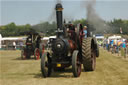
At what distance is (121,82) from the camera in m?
6.70

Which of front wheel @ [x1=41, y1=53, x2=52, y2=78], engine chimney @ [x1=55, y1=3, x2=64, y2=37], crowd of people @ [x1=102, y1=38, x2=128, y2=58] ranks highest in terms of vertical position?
engine chimney @ [x1=55, y1=3, x2=64, y2=37]

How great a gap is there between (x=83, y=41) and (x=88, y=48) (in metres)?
0.55

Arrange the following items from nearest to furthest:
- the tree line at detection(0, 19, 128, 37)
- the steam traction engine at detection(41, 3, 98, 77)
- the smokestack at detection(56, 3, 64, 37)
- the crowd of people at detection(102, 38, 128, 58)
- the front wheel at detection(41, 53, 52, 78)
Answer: the front wheel at detection(41, 53, 52, 78) → the steam traction engine at detection(41, 3, 98, 77) → the smokestack at detection(56, 3, 64, 37) → the tree line at detection(0, 19, 128, 37) → the crowd of people at detection(102, 38, 128, 58)

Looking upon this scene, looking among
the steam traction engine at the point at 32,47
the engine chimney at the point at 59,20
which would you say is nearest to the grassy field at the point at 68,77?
the engine chimney at the point at 59,20

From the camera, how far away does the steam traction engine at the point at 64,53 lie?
7961 millimetres

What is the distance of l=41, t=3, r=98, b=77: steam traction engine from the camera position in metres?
7.96

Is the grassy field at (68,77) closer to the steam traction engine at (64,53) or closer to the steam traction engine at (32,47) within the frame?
the steam traction engine at (64,53)

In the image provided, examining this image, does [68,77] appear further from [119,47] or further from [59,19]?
[119,47]

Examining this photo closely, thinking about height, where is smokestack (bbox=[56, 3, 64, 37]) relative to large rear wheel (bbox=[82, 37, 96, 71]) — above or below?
above

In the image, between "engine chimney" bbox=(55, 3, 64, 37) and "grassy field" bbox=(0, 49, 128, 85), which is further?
"engine chimney" bbox=(55, 3, 64, 37)

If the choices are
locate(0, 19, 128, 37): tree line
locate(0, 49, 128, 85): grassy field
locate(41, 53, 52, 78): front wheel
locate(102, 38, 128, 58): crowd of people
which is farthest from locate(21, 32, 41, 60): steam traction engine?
locate(41, 53, 52, 78): front wheel

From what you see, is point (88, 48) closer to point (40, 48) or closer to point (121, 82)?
point (121, 82)

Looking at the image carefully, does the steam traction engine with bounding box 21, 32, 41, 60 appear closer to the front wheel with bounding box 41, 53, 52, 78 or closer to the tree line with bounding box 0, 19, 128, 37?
the tree line with bounding box 0, 19, 128, 37

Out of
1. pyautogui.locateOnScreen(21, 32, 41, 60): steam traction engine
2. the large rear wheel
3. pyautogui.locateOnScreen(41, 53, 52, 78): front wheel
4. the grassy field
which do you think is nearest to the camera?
the grassy field
